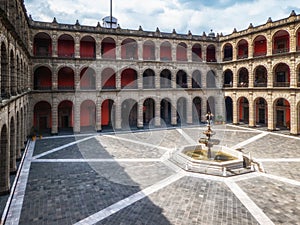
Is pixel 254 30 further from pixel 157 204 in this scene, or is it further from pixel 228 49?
pixel 157 204

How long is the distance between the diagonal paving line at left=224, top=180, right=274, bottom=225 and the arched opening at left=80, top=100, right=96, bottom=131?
22.6 metres

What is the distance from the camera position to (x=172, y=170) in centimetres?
1526

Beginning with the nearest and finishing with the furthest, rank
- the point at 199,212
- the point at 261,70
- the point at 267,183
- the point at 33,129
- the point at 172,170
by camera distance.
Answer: the point at 199,212 < the point at 267,183 < the point at 172,170 < the point at 33,129 < the point at 261,70

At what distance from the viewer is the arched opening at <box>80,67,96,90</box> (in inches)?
1188

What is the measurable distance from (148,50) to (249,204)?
2703 centimetres

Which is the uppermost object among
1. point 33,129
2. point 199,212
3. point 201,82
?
point 201,82

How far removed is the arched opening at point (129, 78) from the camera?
106 ft

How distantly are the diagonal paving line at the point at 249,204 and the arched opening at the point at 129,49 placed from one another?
23.1m

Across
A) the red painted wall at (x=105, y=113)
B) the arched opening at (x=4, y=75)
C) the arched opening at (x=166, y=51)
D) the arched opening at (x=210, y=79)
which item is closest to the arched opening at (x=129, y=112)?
the red painted wall at (x=105, y=113)

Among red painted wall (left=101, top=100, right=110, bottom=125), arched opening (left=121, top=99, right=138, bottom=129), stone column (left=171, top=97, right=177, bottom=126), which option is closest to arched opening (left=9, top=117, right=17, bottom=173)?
red painted wall (left=101, top=100, right=110, bottom=125)

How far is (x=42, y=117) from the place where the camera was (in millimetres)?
29531

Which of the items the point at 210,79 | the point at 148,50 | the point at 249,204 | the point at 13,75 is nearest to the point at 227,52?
the point at 210,79

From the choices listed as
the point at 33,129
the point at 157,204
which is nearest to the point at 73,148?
the point at 33,129

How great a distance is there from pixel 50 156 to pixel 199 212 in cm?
1340
